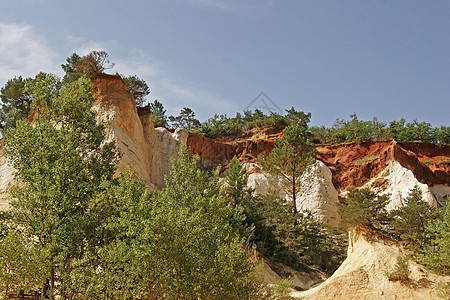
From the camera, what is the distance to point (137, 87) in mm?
46031

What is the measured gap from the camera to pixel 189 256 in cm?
1145

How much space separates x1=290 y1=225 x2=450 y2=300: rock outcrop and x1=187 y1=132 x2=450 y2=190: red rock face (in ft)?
108

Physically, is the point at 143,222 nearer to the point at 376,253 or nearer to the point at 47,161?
the point at 47,161

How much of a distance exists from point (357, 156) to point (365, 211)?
27.5 m

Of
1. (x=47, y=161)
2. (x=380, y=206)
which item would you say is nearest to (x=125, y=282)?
(x=47, y=161)

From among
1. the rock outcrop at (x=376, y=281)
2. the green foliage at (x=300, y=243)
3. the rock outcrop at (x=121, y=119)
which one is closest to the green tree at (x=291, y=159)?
the green foliage at (x=300, y=243)

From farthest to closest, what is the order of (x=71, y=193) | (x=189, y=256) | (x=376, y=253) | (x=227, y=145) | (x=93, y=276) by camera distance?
(x=227, y=145)
(x=376, y=253)
(x=71, y=193)
(x=189, y=256)
(x=93, y=276)

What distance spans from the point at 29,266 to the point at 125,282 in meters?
3.06

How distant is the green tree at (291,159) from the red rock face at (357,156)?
17.3 meters

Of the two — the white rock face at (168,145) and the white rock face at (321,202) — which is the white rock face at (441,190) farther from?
the white rock face at (168,145)

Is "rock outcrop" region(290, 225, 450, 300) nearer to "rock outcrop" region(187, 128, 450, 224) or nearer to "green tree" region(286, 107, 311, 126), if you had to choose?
"rock outcrop" region(187, 128, 450, 224)

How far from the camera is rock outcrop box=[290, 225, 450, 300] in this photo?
17109 millimetres

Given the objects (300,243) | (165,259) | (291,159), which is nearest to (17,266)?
(165,259)

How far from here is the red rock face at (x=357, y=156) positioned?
1987 inches
